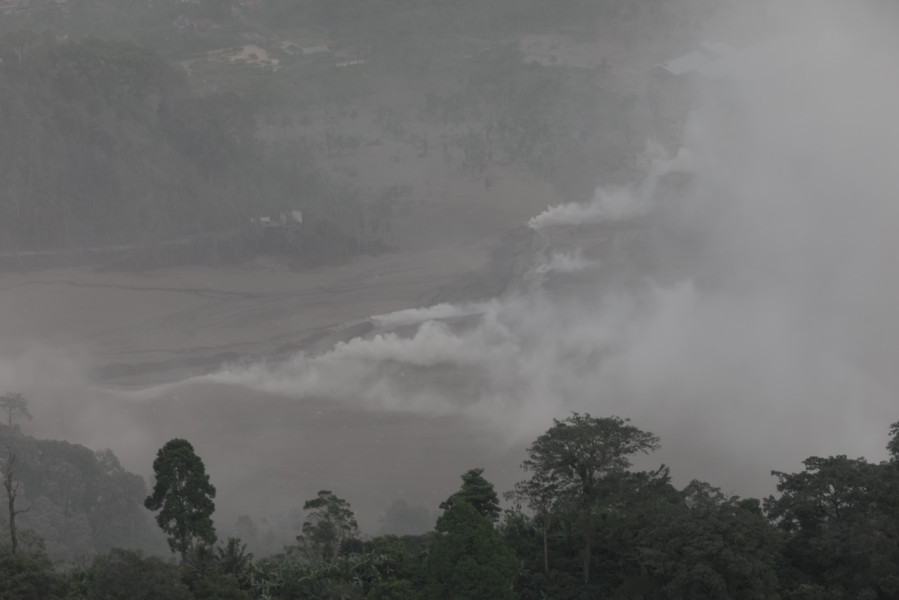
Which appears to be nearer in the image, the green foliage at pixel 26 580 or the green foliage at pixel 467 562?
the green foliage at pixel 26 580

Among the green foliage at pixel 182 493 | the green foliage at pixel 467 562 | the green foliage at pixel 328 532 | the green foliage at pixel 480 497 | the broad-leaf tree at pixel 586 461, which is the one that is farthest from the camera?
the green foliage at pixel 480 497

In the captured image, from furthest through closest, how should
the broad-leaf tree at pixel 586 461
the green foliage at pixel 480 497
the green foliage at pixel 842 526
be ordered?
1. the green foliage at pixel 480 497
2. the broad-leaf tree at pixel 586 461
3. the green foliage at pixel 842 526

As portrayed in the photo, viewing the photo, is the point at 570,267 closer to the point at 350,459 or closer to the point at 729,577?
the point at 350,459

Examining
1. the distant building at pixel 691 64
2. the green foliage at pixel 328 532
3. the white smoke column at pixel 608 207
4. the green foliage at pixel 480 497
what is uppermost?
the distant building at pixel 691 64

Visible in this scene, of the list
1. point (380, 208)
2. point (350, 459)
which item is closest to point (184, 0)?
point (380, 208)

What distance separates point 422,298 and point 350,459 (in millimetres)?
29014

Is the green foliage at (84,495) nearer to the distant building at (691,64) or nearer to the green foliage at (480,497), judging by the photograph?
the green foliage at (480,497)

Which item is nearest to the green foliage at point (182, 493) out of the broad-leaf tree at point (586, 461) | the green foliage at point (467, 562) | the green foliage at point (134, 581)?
the green foliage at point (134, 581)

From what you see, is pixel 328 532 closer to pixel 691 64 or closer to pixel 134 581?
pixel 134 581

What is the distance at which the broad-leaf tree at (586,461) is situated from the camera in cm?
3566

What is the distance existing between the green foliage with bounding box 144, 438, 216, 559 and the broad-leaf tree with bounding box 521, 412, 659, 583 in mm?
8949

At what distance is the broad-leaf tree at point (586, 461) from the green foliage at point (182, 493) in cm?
895

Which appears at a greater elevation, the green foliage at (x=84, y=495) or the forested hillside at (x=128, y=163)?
the forested hillside at (x=128, y=163)

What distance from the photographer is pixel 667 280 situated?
289ft
